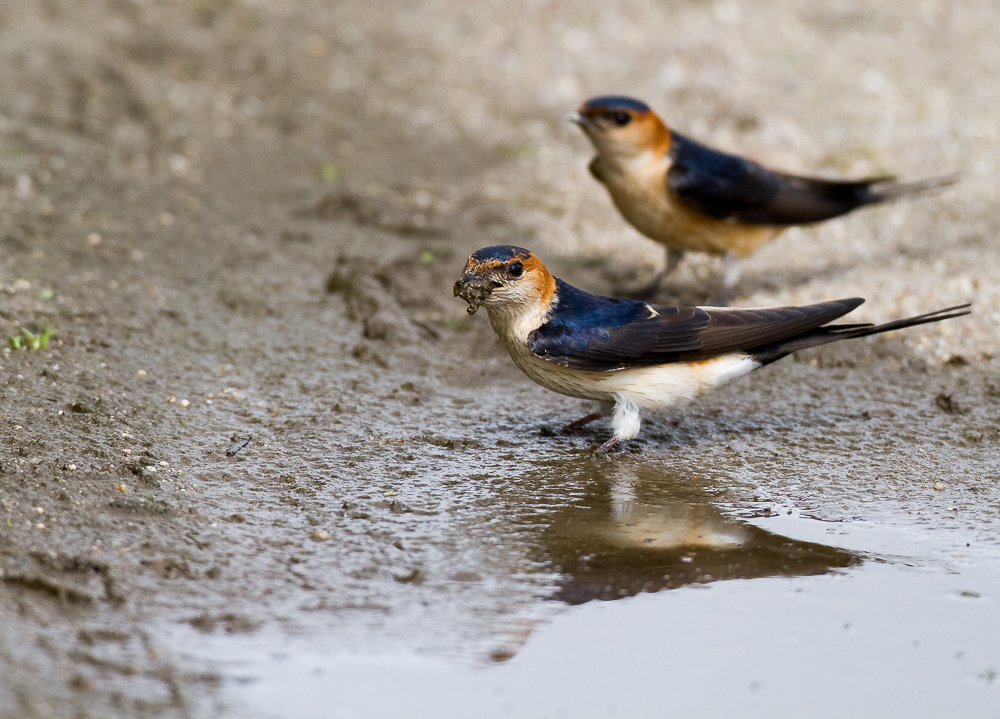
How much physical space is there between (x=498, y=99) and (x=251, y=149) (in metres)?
2.08

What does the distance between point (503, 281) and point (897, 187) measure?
353cm

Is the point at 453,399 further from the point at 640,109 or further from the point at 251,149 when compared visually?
the point at 251,149

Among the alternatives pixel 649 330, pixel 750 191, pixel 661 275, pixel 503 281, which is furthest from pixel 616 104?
pixel 503 281

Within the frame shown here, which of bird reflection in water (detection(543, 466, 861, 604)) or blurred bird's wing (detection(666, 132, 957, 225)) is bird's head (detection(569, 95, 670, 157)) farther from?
bird reflection in water (detection(543, 466, 861, 604))

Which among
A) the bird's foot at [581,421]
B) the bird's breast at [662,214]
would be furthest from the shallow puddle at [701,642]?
the bird's breast at [662,214]

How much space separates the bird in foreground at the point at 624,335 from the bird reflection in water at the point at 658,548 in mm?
539

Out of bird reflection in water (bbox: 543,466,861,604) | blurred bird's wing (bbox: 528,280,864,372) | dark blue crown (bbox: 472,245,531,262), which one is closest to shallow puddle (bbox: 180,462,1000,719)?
bird reflection in water (bbox: 543,466,861,604)

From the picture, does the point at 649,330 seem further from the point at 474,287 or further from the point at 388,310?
the point at 388,310

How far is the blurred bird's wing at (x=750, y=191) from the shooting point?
19.9 ft

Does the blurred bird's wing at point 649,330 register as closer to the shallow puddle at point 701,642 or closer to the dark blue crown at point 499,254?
the dark blue crown at point 499,254

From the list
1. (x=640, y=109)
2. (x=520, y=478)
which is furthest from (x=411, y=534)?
(x=640, y=109)

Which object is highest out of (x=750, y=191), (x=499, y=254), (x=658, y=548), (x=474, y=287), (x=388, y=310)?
(x=750, y=191)

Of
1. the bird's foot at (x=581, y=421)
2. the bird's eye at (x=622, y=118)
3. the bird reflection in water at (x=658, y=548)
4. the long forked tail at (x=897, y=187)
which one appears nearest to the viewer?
the bird reflection in water at (x=658, y=548)

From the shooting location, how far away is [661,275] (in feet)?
21.2
